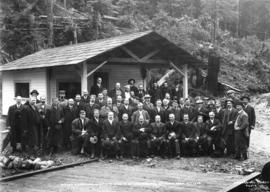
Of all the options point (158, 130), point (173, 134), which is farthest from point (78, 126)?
point (173, 134)

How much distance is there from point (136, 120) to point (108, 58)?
4.91 m

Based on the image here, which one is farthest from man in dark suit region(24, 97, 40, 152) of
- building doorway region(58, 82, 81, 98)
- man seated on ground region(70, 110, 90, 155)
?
building doorway region(58, 82, 81, 98)

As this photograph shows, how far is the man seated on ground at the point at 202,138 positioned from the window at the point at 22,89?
10788 mm

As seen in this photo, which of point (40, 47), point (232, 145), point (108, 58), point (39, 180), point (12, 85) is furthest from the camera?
point (40, 47)

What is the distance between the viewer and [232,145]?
38.0 feet

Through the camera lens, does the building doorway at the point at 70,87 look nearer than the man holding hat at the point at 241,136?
No

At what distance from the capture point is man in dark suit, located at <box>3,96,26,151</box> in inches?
459

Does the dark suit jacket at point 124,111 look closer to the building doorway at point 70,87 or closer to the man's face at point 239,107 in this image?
the man's face at point 239,107

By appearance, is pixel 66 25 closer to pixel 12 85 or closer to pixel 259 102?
pixel 12 85

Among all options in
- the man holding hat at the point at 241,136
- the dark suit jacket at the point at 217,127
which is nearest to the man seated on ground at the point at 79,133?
the dark suit jacket at the point at 217,127

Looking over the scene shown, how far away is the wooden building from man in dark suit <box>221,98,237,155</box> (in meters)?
5.47

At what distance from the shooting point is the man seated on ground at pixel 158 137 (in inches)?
452

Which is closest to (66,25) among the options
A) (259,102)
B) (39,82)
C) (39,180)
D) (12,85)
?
(12,85)

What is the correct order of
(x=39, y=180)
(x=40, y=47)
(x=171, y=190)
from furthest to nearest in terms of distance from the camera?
(x=40, y=47) → (x=39, y=180) → (x=171, y=190)
